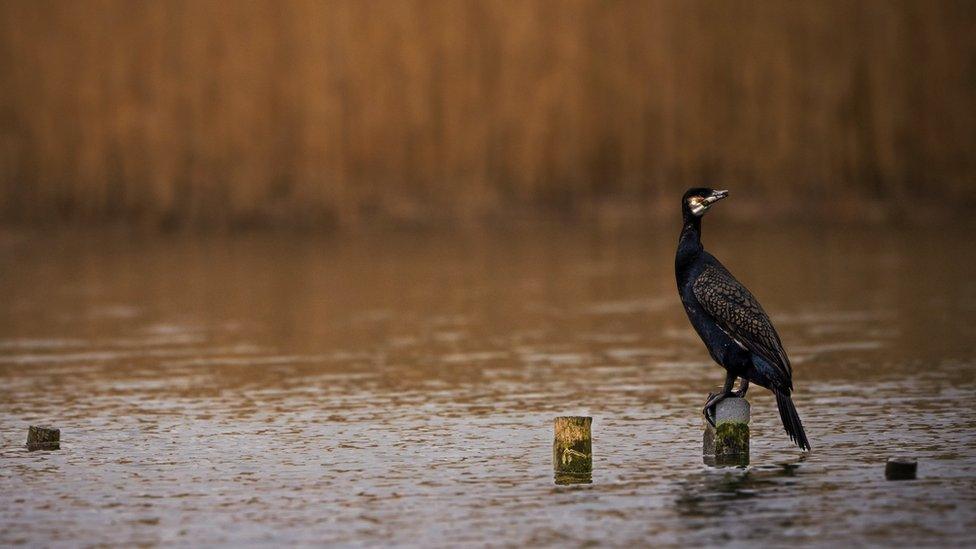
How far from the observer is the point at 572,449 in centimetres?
1102

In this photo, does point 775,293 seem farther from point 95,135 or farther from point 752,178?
point 95,135

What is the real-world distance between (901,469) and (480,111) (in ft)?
107

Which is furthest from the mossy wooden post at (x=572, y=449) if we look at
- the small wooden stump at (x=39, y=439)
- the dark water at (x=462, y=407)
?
the small wooden stump at (x=39, y=439)

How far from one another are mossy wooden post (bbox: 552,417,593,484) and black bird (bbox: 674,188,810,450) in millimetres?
760

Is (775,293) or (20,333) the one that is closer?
(20,333)

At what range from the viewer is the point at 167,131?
42656 mm

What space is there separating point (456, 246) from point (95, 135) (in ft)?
33.2

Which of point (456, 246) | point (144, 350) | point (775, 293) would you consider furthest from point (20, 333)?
point (456, 246)

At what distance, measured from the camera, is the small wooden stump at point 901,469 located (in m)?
10.6

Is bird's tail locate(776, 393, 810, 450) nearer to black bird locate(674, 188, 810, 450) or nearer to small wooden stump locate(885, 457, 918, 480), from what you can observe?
black bird locate(674, 188, 810, 450)

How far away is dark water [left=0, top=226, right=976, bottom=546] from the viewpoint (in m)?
9.86

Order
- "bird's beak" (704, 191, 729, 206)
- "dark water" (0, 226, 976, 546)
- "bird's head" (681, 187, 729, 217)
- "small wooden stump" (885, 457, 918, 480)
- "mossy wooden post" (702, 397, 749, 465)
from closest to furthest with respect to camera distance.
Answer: "dark water" (0, 226, 976, 546) → "small wooden stump" (885, 457, 918, 480) → "mossy wooden post" (702, 397, 749, 465) → "bird's beak" (704, 191, 729, 206) → "bird's head" (681, 187, 729, 217)

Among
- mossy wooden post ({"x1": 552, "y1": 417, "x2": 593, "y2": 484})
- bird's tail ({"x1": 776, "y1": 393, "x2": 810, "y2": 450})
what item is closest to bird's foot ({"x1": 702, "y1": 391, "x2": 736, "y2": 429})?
bird's tail ({"x1": 776, "y1": 393, "x2": 810, "y2": 450})

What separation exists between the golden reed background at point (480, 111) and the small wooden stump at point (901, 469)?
30.6 meters
